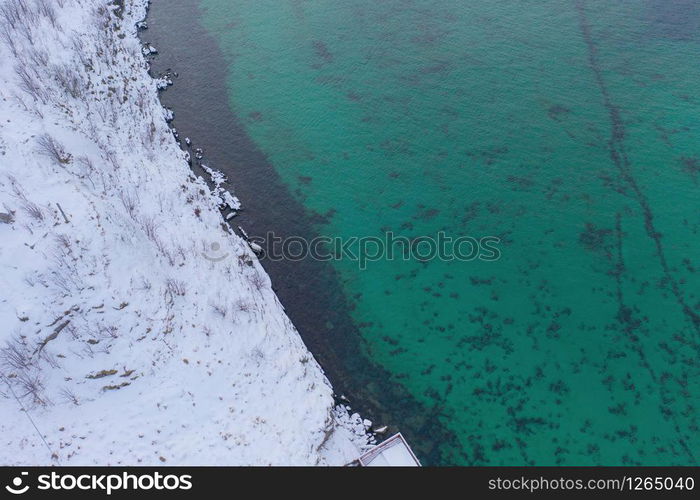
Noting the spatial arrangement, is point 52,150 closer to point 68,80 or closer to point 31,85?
point 31,85

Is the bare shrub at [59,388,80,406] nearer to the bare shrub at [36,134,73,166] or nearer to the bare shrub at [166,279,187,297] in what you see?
the bare shrub at [166,279,187,297]

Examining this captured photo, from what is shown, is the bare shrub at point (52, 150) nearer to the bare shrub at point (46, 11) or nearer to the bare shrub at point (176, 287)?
the bare shrub at point (176, 287)

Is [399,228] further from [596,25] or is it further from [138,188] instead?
[596,25]

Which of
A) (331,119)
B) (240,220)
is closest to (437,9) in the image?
(331,119)

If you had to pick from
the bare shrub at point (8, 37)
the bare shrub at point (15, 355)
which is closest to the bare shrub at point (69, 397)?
the bare shrub at point (15, 355)

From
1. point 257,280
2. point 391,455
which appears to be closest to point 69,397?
point 257,280

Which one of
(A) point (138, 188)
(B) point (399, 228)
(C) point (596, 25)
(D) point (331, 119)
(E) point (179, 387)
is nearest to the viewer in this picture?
(E) point (179, 387)

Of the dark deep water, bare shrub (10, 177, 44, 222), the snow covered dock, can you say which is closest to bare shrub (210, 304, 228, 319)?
the dark deep water
